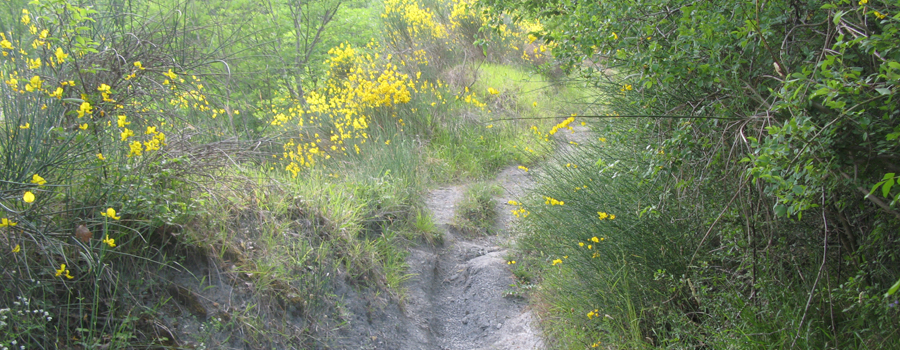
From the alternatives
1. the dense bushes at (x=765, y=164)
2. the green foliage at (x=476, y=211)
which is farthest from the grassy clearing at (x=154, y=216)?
the dense bushes at (x=765, y=164)

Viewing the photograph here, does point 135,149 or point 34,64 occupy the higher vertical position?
point 34,64

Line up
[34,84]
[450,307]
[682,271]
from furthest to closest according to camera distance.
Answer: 1. [450,307]
2. [682,271]
3. [34,84]

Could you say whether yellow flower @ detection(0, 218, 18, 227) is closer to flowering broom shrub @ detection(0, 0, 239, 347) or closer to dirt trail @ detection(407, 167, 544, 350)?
flowering broom shrub @ detection(0, 0, 239, 347)

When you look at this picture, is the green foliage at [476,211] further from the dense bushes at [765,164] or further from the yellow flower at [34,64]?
the yellow flower at [34,64]

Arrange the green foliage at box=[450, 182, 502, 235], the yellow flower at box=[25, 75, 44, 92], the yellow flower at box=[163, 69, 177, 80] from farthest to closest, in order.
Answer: the green foliage at box=[450, 182, 502, 235]
the yellow flower at box=[163, 69, 177, 80]
the yellow flower at box=[25, 75, 44, 92]

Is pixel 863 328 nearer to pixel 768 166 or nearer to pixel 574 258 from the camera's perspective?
pixel 768 166

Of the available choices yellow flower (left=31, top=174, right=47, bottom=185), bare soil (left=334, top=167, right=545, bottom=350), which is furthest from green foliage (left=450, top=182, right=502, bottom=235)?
yellow flower (left=31, top=174, right=47, bottom=185)

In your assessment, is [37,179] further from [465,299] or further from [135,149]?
[465,299]

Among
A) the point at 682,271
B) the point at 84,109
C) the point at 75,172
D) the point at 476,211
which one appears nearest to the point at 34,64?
the point at 84,109

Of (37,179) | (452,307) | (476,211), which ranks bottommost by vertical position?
(476,211)

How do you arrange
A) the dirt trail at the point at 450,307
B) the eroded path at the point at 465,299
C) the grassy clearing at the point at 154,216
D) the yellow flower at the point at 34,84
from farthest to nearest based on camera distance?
the eroded path at the point at 465,299
the dirt trail at the point at 450,307
the yellow flower at the point at 34,84
the grassy clearing at the point at 154,216

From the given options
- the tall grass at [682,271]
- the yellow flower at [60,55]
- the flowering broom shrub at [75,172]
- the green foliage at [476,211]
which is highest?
the yellow flower at [60,55]

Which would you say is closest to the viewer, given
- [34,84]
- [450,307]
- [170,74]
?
[34,84]

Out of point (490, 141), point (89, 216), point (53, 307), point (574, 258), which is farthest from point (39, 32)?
point (490, 141)
